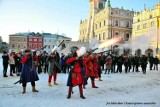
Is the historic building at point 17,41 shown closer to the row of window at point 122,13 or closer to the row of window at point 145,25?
the row of window at point 122,13

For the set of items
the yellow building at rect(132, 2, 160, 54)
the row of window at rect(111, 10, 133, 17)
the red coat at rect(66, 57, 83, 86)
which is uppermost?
the row of window at rect(111, 10, 133, 17)

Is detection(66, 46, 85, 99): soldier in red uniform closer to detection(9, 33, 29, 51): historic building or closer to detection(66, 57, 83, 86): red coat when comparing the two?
detection(66, 57, 83, 86): red coat

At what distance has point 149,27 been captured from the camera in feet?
154

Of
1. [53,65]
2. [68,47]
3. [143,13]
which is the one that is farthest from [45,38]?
[53,65]

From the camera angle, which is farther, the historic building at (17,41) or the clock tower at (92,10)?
the historic building at (17,41)

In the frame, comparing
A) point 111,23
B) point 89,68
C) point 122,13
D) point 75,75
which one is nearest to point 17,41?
point 111,23

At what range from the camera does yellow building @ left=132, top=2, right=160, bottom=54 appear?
44.1 m

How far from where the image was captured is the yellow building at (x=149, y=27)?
4412 centimetres

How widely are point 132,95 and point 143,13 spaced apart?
43.7 metres

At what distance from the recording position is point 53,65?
1140cm

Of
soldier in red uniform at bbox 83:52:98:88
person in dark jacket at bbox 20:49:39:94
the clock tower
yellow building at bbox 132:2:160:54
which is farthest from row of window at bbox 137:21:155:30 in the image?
person in dark jacket at bbox 20:49:39:94

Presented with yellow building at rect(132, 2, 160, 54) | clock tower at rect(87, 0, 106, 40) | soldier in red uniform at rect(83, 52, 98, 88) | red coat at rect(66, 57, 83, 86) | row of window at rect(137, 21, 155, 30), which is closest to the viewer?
red coat at rect(66, 57, 83, 86)

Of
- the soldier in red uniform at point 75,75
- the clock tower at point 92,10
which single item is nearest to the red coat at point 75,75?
the soldier in red uniform at point 75,75

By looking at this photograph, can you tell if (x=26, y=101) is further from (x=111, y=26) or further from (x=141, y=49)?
(x=111, y=26)
